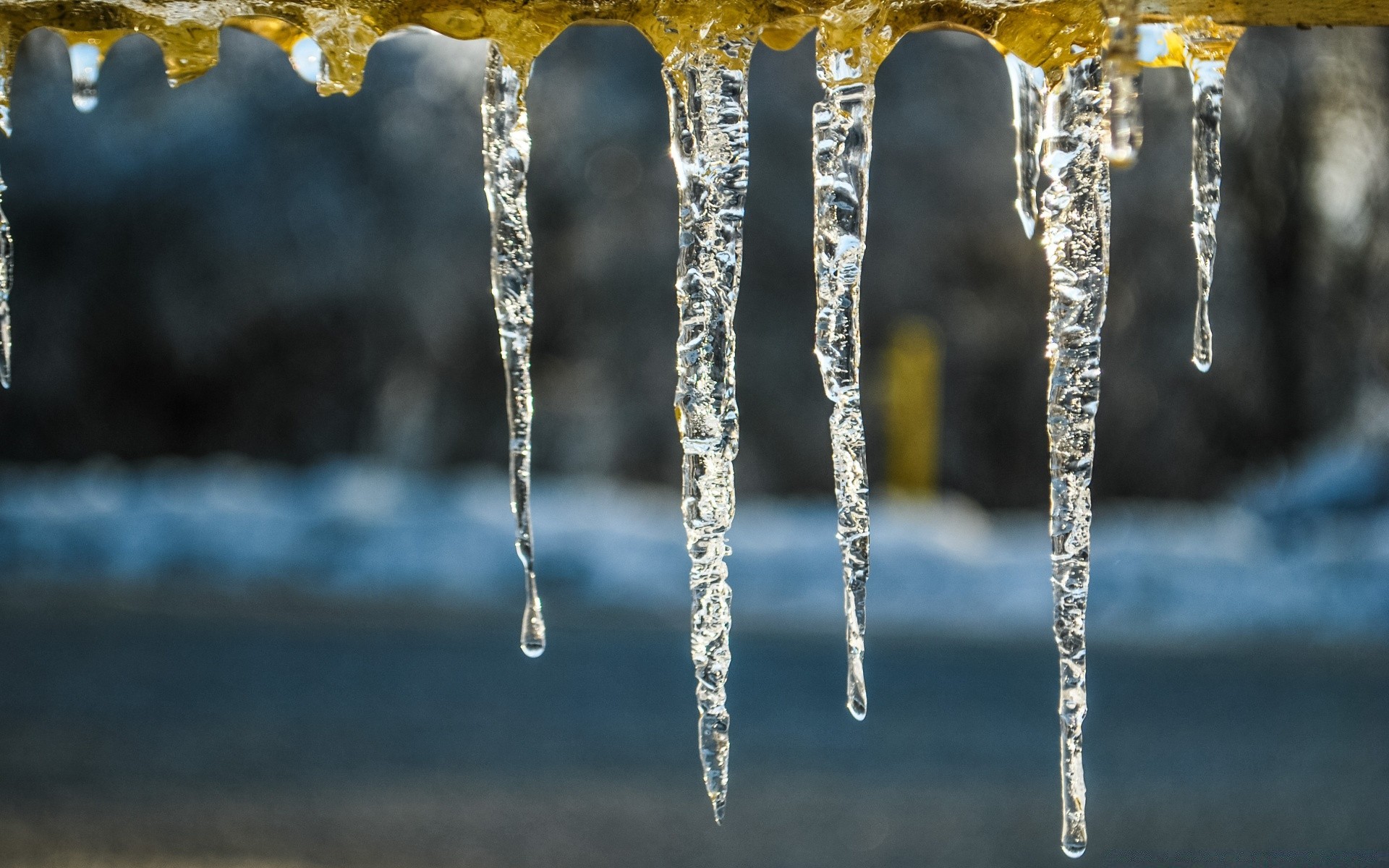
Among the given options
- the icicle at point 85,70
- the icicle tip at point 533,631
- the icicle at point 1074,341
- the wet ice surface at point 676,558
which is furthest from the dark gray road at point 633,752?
the icicle at point 85,70

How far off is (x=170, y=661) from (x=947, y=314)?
5873 millimetres

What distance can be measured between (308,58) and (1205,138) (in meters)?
1.04

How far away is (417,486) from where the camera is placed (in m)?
7.05

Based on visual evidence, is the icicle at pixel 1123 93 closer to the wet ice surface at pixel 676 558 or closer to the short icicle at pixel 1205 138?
the short icicle at pixel 1205 138

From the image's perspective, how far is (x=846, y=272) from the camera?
1395 millimetres

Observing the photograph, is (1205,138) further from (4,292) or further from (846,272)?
(4,292)

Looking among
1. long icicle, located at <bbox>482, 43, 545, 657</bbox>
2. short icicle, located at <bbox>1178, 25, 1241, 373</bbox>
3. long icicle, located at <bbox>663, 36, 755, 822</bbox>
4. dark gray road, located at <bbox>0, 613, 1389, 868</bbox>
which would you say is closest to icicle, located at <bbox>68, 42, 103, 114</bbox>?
long icicle, located at <bbox>482, 43, 545, 657</bbox>

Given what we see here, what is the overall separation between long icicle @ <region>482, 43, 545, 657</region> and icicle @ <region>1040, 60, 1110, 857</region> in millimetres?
608

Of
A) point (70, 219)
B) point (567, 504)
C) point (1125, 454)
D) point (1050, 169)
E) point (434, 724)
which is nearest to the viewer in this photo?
point (1050, 169)

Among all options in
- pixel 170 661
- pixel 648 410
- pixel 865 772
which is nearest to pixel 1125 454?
pixel 648 410

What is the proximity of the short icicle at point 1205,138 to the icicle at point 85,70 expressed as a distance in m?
1.16

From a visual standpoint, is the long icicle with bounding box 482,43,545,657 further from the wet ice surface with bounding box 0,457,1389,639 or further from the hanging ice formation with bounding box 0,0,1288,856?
the wet ice surface with bounding box 0,457,1389,639

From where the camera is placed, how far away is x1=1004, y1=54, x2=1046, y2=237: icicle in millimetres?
1332

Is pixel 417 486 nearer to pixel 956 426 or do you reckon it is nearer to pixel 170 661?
pixel 170 661
